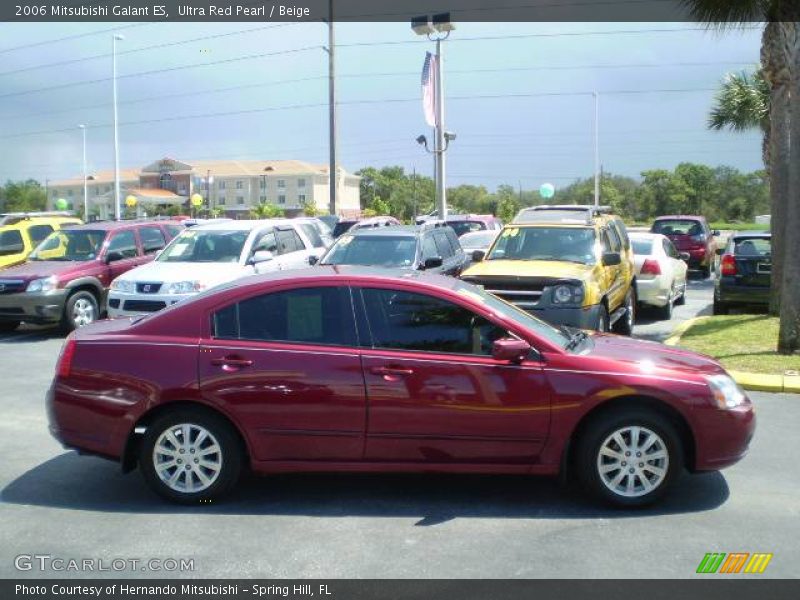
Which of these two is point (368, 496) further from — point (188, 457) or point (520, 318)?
point (520, 318)

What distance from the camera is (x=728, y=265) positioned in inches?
563

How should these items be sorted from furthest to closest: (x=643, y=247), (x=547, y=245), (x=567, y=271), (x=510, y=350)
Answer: (x=643, y=247)
(x=547, y=245)
(x=567, y=271)
(x=510, y=350)

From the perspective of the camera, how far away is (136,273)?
1291 cm

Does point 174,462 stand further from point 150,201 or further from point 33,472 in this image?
point 150,201

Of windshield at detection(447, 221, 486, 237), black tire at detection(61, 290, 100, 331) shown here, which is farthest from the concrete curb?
windshield at detection(447, 221, 486, 237)

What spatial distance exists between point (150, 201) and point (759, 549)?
298ft

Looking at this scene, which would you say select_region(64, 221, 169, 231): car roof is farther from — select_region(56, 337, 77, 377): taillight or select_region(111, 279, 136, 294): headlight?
select_region(56, 337, 77, 377): taillight

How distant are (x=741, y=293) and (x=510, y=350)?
403 inches

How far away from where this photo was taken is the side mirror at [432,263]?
1348cm

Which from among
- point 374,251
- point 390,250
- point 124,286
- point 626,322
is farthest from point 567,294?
point 124,286

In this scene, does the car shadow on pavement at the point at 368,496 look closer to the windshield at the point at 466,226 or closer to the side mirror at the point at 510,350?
the side mirror at the point at 510,350

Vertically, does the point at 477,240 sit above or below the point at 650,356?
above

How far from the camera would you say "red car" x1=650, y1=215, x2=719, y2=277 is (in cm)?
2409

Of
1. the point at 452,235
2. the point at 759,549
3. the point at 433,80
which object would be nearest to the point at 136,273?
the point at 452,235
